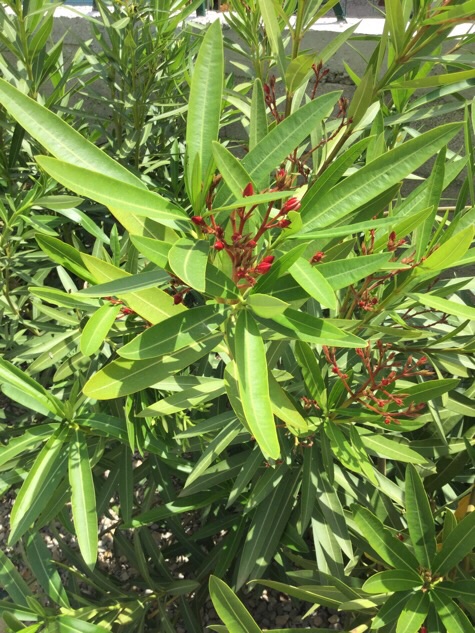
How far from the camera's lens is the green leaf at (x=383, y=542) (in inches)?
31.7

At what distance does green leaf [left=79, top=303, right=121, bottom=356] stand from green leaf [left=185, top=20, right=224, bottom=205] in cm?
19

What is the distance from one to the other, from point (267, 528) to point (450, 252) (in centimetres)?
71

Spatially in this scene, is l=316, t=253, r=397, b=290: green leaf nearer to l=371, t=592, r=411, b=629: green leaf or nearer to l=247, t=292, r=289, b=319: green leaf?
l=247, t=292, r=289, b=319: green leaf

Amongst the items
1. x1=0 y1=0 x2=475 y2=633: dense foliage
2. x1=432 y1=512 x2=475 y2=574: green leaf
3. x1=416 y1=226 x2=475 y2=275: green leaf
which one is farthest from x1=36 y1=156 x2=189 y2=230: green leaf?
x1=432 y1=512 x2=475 y2=574: green leaf

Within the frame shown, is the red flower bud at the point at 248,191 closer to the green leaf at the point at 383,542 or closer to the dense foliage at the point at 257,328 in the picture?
the dense foliage at the point at 257,328

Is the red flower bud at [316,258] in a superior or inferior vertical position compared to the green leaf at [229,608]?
superior

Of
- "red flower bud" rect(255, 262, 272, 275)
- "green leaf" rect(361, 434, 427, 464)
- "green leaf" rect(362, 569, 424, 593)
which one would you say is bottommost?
"green leaf" rect(362, 569, 424, 593)

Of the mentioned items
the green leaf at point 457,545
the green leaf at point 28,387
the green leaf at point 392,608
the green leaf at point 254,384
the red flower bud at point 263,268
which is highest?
the red flower bud at point 263,268

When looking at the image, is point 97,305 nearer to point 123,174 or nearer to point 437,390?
point 123,174

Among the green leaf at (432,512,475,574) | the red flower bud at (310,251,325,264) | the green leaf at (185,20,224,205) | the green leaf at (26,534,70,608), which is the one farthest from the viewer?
the green leaf at (26,534,70,608)

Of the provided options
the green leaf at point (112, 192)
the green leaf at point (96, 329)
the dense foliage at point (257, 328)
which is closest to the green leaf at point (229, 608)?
the dense foliage at point (257, 328)

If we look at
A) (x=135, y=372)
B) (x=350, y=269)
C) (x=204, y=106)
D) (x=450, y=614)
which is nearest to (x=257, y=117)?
(x=204, y=106)

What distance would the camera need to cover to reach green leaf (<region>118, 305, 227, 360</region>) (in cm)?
58

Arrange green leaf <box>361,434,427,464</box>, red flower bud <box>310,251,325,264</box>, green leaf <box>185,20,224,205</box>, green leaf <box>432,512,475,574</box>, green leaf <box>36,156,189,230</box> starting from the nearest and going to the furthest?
green leaf <box>36,156,189,230</box> → green leaf <box>185,20,224,205</box> → red flower bud <box>310,251,325,264</box> → green leaf <box>432,512,475,574</box> → green leaf <box>361,434,427,464</box>
